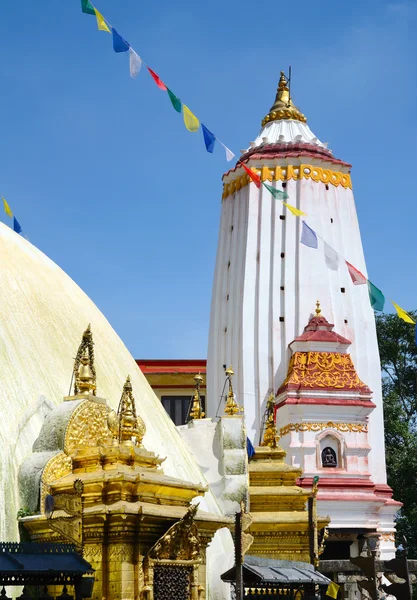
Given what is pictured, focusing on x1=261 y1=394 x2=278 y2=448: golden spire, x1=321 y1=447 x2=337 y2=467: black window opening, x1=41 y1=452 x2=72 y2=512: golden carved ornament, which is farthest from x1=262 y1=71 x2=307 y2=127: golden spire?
x1=41 y1=452 x2=72 y2=512: golden carved ornament

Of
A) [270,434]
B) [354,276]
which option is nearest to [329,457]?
[270,434]

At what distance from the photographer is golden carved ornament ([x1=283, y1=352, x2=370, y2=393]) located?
33250 mm

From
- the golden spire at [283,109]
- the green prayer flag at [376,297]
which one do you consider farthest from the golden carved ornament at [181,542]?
the golden spire at [283,109]

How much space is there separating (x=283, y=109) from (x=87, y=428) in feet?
91.6

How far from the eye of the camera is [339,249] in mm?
35656

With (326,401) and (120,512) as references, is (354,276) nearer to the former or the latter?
(120,512)

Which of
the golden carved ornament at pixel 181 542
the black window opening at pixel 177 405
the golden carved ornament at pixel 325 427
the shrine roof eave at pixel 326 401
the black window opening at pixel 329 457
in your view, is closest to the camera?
A: the golden carved ornament at pixel 181 542

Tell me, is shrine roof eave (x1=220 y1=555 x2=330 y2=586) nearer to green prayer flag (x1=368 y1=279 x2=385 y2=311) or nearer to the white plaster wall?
green prayer flag (x1=368 y1=279 x2=385 y2=311)

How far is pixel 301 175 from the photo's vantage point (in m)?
36.2

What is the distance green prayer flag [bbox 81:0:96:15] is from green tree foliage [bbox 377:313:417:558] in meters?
26.6

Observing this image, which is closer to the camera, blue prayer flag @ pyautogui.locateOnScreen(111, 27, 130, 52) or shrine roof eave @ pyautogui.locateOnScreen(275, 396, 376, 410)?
blue prayer flag @ pyautogui.locateOnScreen(111, 27, 130, 52)

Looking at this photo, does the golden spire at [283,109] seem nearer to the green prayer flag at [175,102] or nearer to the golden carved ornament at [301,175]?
the golden carved ornament at [301,175]

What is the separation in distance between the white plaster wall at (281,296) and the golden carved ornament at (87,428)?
72.6 ft

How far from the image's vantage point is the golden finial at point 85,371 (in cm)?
1297
